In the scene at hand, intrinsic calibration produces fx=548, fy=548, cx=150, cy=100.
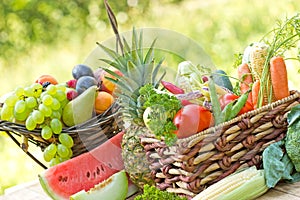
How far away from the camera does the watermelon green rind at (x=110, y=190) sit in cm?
167

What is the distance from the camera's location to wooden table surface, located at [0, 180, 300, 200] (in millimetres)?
1545

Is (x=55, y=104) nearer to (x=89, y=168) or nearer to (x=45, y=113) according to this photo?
(x=45, y=113)

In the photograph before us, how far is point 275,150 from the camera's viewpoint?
158cm

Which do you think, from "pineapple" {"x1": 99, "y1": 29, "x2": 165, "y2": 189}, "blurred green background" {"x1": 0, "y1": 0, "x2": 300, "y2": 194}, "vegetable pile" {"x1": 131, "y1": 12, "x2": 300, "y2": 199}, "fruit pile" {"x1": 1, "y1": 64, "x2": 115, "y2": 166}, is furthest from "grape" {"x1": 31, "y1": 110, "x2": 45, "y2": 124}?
"blurred green background" {"x1": 0, "y1": 0, "x2": 300, "y2": 194}

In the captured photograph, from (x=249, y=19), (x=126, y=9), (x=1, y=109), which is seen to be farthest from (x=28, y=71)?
(x=1, y=109)

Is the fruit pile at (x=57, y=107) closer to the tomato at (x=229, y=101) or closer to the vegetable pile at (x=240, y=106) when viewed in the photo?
the vegetable pile at (x=240, y=106)

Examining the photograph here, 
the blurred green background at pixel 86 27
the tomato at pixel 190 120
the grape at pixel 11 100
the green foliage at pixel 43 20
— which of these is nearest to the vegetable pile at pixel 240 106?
the tomato at pixel 190 120

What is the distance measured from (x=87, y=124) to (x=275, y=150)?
0.59 m

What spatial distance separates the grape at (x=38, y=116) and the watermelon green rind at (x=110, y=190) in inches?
10.2

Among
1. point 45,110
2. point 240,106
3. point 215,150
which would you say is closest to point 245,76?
point 240,106

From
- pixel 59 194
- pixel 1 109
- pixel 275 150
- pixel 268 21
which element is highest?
pixel 268 21

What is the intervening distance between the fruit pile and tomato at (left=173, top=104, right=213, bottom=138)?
0.38 meters

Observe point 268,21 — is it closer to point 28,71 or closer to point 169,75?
point 28,71

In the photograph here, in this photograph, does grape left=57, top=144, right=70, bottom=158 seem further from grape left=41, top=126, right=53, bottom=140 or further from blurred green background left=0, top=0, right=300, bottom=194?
blurred green background left=0, top=0, right=300, bottom=194
